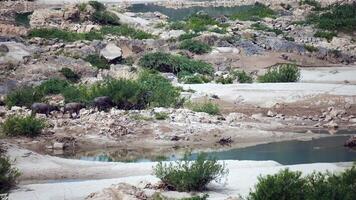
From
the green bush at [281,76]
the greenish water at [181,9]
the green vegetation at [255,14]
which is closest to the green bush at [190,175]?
the green bush at [281,76]

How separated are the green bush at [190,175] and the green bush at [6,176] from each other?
3026mm

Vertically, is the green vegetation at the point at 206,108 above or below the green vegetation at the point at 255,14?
above

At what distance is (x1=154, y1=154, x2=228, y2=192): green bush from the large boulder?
18.9 meters

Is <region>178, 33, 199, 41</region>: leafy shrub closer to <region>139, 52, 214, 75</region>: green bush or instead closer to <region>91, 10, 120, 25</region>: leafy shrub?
<region>139, 52, 214, 75</region>: green bush

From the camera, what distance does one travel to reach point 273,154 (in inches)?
821

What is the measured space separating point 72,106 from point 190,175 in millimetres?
9885

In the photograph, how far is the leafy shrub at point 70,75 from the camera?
30.8 m

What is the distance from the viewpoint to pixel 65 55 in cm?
3434

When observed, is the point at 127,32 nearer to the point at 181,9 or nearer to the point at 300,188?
the point at 181,9

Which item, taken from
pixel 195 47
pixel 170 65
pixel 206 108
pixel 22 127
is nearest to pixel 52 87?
pixel 206 108

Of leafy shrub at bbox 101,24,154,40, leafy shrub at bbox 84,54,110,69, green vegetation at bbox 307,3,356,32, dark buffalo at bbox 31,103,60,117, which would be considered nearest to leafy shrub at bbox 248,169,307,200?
dark buffalo at bbox 31,103,60,117

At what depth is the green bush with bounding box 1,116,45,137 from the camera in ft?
71.2

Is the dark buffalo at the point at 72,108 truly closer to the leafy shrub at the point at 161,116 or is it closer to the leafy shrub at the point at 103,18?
the leafy shrub at the point at 161,116

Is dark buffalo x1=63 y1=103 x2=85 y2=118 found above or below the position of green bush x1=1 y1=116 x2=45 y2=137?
below
